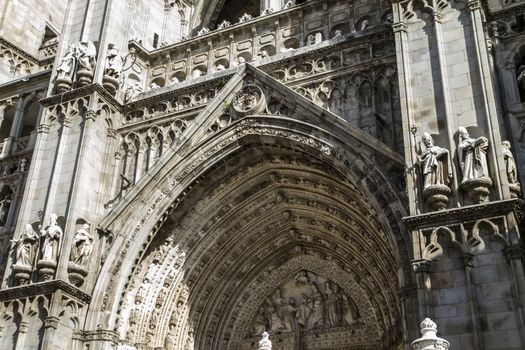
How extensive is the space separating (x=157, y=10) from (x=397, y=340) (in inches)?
530

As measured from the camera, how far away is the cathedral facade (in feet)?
46.9

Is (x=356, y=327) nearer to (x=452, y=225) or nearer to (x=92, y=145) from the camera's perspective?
(x=452, y=225)

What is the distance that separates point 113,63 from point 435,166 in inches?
404

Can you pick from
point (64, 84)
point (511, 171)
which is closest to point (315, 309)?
point (511, 171)

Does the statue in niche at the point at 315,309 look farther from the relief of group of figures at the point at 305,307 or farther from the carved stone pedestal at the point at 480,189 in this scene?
the carved stone pedestal at the point at 480,189

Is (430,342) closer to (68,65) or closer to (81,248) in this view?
(81,248)

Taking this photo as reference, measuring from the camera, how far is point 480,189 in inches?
529

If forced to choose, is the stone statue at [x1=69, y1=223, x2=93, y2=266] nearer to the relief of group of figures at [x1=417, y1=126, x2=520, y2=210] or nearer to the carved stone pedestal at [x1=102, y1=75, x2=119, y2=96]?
the carved stone pedestal at [x1=102, y1=75, x2=119, y2=96]

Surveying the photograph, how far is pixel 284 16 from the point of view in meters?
20.4

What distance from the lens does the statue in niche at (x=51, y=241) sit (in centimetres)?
1734

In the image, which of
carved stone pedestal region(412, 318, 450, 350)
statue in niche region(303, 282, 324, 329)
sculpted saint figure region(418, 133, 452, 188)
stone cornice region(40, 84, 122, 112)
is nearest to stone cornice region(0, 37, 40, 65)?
stone cornice region(40, 84, 122, 112)

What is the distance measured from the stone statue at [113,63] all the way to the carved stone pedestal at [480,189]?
35.6ft

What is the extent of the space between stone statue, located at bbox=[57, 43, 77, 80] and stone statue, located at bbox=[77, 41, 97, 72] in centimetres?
19

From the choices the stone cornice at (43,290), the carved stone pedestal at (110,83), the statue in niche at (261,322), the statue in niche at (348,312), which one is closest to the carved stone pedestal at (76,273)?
the stone cornice at (43,290)
